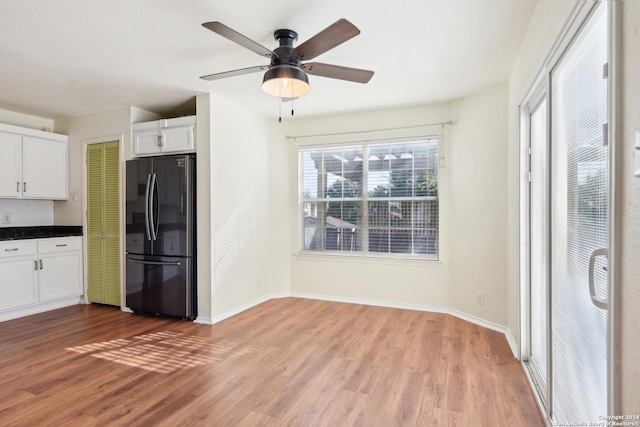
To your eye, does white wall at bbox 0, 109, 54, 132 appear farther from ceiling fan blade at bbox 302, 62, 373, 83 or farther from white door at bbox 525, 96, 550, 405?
white door at bbox 525, 96, 550, 405

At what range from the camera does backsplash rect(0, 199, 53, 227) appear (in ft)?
13.9

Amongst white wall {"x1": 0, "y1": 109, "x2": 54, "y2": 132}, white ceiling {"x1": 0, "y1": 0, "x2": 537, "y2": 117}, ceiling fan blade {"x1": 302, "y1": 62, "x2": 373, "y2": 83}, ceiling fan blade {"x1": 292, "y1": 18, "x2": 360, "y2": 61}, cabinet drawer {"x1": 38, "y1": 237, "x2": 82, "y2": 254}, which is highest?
white ceiling {"x1": 0, "y1": 0, "x2": 537, "y2": 117}

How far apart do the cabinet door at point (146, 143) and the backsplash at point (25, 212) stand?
69.1 inches

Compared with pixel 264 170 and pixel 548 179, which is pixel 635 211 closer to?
pixel 548 179

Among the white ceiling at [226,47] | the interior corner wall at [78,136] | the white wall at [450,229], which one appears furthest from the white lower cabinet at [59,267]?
the white wall at [450,229]

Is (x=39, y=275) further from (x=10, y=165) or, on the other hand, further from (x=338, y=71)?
(x=338, y=71)

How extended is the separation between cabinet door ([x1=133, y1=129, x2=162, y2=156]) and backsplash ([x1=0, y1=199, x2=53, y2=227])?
176cm

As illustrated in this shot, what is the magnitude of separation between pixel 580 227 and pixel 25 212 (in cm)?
588

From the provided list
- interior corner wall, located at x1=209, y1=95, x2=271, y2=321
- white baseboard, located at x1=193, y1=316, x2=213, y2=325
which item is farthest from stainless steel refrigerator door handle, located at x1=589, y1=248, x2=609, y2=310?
white baseboard, located at x1=193, y1=316, x2=213, y2=325

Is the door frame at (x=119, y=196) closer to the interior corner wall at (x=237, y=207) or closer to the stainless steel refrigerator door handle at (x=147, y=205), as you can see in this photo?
the stainless steel refrigerator door handle at (x=147, y=205)

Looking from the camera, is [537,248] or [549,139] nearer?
[549,139]

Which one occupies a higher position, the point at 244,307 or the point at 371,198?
the point at 371,198

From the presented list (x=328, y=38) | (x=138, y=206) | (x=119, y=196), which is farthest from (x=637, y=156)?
(x=119, y=196)

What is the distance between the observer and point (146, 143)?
158 inches
